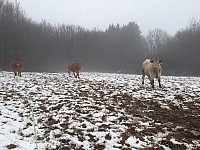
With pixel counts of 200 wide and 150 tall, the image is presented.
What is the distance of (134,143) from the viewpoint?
269 inches

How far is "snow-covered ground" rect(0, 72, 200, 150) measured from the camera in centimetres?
680

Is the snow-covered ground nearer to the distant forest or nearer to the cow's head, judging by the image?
the cow's head

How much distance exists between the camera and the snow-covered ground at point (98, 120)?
6.80 metres

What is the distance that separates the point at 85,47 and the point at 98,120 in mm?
55815

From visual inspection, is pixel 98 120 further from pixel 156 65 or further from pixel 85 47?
pixel 85 47

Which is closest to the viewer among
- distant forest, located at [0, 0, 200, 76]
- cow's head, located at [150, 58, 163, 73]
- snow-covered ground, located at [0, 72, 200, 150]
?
snow-covered ground, located at [0, 72, 200, 150]

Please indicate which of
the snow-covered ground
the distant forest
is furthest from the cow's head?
the distant forest

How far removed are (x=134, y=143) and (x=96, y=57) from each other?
57.0 metres

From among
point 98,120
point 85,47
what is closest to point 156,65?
point 98,120

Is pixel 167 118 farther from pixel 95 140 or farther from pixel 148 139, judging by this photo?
pixel 95 140

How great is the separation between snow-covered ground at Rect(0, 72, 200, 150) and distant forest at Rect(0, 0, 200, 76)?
31.0 metres

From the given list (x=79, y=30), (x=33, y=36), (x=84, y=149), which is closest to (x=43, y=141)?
(x=84, y=149)

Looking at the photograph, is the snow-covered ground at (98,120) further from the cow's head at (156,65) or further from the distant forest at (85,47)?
the distant forest at (85,47)

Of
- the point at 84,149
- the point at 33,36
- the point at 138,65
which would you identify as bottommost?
the point at 84,149
